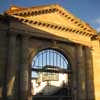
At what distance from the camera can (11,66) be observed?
19.4 meters

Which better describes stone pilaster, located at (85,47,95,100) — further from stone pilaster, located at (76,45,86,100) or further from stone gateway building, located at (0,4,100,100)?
stone pilaster, located at (76,45,86,100)

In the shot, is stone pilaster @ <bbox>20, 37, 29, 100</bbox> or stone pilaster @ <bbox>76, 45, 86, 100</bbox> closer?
stone pilaster @ <bbox>20, 37, 29, 100</bbox>

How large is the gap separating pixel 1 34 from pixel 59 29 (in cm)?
656

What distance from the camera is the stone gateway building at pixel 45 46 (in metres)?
19.7

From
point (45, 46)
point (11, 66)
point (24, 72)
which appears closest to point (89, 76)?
point (45, 46)

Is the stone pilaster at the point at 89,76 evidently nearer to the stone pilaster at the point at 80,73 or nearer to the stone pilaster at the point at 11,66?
the stone pilaster at the point at 80,73

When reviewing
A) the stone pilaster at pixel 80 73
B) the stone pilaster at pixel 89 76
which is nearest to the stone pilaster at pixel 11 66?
the stone pilaster at pixel 80 73

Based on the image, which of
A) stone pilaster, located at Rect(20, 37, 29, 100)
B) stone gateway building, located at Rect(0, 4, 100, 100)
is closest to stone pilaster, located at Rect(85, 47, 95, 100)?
stone gateway building, located at Rect(0, 4, 100, 100)

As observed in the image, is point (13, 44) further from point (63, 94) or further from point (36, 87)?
point (63, 94)

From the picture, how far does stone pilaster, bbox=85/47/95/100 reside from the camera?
78.6 feet

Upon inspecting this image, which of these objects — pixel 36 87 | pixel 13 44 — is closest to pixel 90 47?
pixel 36 87

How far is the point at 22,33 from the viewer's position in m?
20.8

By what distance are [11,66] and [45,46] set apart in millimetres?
4721

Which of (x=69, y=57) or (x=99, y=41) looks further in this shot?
(x=99, y=41)
